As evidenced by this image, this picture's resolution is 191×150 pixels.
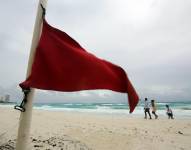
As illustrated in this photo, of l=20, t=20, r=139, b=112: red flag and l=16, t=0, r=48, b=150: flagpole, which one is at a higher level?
l=20, t=20, r=139, b=112: red flag

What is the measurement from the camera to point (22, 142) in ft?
7.73

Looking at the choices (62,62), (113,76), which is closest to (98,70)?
(113,76)

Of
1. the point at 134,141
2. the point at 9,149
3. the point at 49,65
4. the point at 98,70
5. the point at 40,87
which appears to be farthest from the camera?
the point at 134,141

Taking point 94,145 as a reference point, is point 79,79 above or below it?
above

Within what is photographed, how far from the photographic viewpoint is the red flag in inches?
93.9

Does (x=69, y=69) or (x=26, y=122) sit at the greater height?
(x=69, y=69)

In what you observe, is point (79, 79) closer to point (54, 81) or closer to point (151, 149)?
point (54, 81)

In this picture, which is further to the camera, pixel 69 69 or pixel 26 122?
pixel 69 69

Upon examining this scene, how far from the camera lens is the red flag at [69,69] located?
2384 millimetres

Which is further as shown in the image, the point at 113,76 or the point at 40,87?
the point at 113,76

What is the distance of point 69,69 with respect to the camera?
2516mm

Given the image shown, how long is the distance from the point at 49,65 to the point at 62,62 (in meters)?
0.18

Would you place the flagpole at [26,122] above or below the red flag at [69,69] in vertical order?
below

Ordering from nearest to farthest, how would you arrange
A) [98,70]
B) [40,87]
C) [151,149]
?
[40,87] → [98,70] → [151,149]
